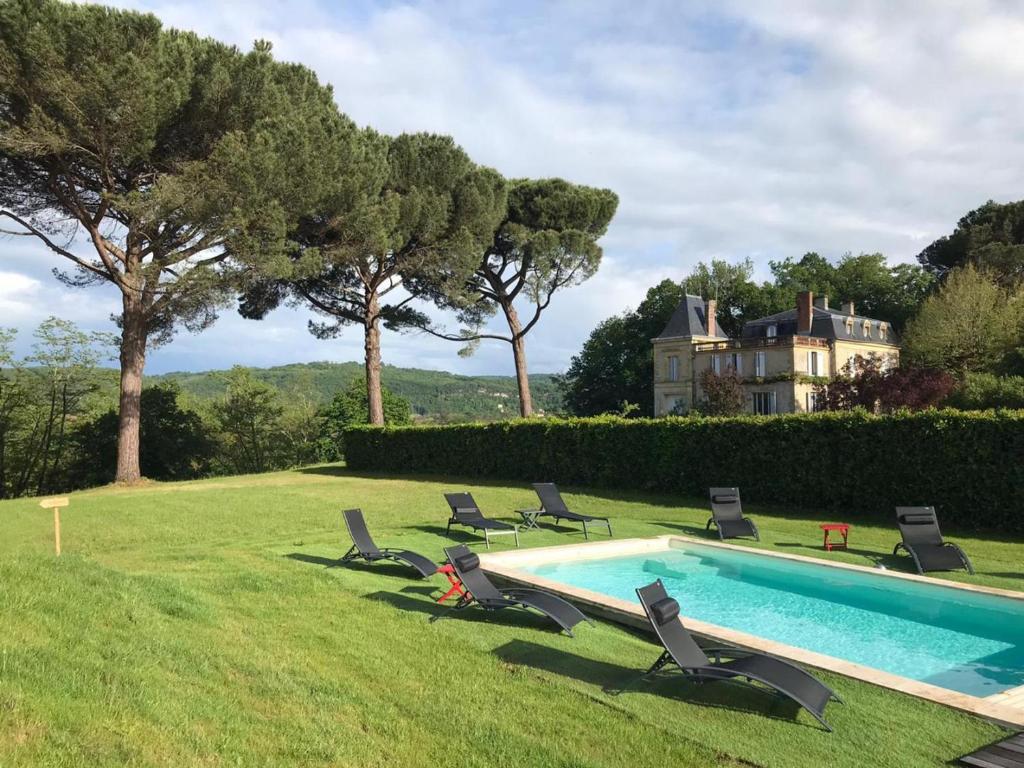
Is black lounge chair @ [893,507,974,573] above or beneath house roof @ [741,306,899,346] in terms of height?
beneath

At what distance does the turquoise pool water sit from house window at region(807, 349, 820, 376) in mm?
36160

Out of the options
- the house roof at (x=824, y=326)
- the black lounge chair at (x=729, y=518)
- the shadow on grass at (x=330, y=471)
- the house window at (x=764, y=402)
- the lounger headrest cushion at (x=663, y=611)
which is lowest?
the shadow on grass at (x=330, y=471)

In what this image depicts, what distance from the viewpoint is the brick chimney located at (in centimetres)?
4659

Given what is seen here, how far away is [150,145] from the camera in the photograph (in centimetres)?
2136

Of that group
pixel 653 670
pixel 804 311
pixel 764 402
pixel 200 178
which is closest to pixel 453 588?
pixel 653 670

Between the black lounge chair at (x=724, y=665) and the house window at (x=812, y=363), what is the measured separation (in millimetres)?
42391

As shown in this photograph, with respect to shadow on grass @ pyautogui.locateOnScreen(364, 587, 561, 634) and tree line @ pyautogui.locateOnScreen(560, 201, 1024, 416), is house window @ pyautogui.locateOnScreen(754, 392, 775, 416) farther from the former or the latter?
shadow on grass @ pyautogui.locateOnScreen(364, 587, 561, 634)

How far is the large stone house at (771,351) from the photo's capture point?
45.1 meters

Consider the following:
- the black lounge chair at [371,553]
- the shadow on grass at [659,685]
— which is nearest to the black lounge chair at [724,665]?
the shadow on grass at [659,685]

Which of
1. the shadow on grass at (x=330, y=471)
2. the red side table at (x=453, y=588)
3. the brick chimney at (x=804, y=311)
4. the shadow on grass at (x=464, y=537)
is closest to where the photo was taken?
the red side table at (x=453, y=588)

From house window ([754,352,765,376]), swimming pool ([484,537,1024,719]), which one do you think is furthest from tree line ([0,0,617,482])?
house window ([754,352,765,376])

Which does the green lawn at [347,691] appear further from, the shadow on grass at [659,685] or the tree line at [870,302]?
the tree line at [870,302]

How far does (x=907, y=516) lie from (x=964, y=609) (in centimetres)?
263

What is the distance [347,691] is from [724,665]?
268cm
